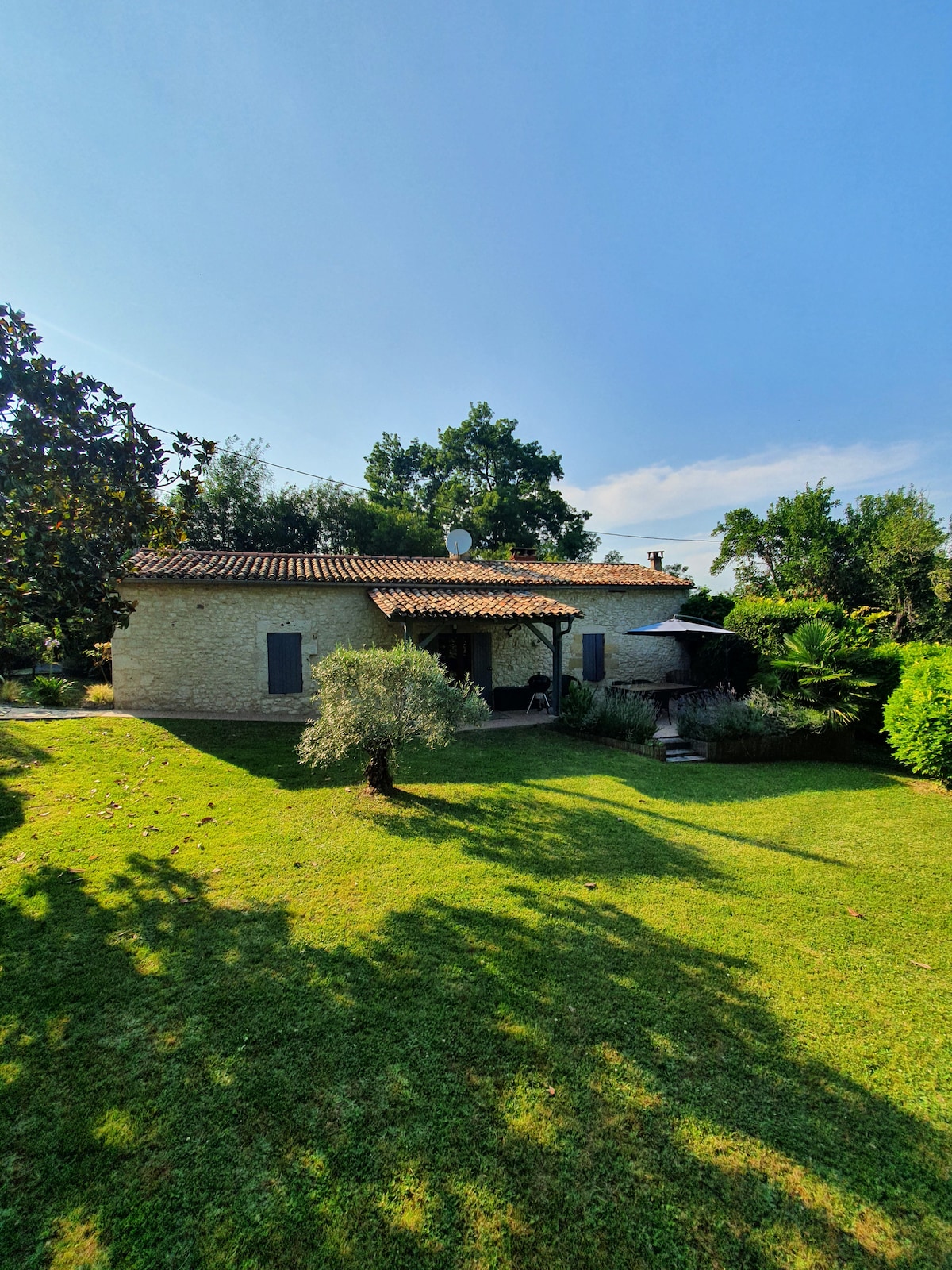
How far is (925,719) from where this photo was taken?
8219 mm

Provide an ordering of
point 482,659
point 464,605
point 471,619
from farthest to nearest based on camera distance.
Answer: point 482,659, point 464,605, point 471,619

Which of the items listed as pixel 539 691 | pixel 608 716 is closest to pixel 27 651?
pixel 539 691

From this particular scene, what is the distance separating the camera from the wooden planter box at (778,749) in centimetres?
974

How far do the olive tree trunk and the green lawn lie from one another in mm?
1229

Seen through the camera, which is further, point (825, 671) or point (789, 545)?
point (789, 545)

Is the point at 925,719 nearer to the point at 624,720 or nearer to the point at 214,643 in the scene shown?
the point at 624,720

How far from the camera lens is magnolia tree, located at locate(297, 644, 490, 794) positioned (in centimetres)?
650

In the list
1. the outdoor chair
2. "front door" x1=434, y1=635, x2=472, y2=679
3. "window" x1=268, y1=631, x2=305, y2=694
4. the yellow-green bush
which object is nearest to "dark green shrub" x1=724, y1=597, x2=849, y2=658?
the outdoor chair

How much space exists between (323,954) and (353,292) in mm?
13176

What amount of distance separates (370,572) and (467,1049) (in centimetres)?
1238

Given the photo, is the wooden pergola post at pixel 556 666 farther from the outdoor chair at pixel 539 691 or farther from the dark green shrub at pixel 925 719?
the dark green shrub at pixel 925 719

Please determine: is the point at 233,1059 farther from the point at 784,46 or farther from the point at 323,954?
the point at 784,46

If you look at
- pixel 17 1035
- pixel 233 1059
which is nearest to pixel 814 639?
pixel 233 1059

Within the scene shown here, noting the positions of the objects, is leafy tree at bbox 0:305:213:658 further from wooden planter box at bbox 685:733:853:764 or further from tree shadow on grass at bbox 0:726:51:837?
wooden planter box at bbox 685:733:853:764
